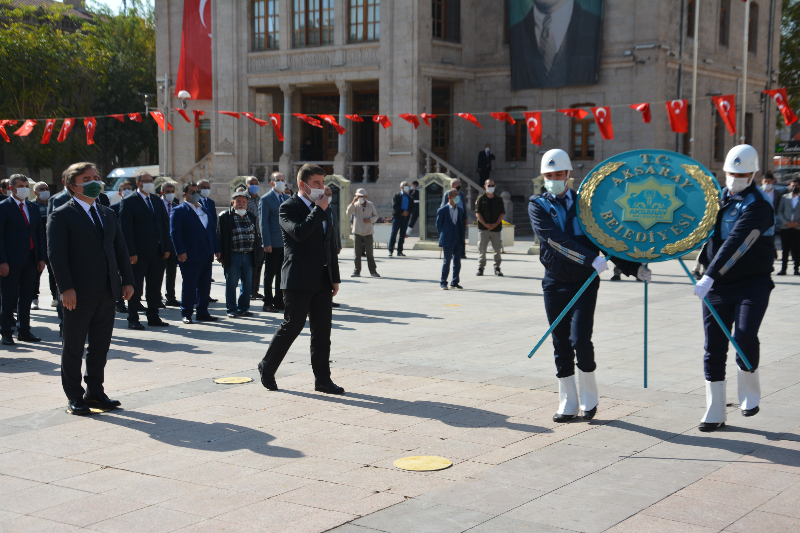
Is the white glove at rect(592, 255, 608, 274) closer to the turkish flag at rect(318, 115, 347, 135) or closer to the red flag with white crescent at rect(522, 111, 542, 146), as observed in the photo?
the red flag with white crescent at rect(522, 111, 542, 146)

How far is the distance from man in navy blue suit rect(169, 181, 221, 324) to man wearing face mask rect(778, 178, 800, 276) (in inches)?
461

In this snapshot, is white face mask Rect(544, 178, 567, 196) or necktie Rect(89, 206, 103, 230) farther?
necktie Rect(89, 206, 103, 230)

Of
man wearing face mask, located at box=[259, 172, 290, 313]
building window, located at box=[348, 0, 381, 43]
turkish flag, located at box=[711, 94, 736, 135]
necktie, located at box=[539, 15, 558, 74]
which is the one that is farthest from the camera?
building window, located at box=[348, 0, 381, 43]

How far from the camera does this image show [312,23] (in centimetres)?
3484

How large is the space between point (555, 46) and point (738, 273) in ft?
90.2

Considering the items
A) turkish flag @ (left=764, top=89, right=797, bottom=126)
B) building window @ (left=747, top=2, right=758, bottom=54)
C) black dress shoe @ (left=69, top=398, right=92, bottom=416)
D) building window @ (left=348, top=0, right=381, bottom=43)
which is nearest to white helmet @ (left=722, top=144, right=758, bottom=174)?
black dress shoe @ (left=69, top=398, right=92, bottom=416)

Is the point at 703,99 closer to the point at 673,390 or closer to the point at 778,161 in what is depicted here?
the point at 778,161

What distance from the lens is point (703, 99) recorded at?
111 feet

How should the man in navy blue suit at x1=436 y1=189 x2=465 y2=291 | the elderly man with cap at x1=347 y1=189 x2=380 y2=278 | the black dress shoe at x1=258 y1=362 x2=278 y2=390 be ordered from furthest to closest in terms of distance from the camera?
the elderly man with cap at x1=347 y1=189 x2=380 y2=278 < the man in navy blue suit at x1=436 y1=189 x2=465 y2=291 < the black dress shoe at x1=258 y1=362 x2=278 y2=390

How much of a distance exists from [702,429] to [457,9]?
29867 millimetres

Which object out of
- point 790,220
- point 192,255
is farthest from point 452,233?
point 790,220

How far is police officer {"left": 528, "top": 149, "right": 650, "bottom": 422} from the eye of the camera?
6.39 m

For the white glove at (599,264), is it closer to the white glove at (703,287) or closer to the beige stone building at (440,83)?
the white glove at (703,287)

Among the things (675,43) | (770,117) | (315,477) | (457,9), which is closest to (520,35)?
(457,9)
